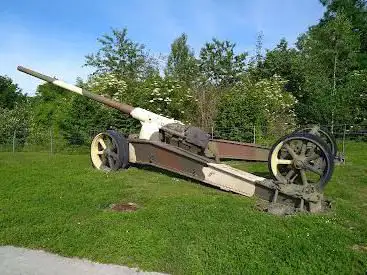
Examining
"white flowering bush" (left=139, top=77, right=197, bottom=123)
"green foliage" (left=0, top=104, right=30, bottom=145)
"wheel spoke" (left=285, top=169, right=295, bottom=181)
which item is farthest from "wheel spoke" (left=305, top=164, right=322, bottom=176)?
"green foliage" (left=0, top=104, right=30, bottom=145)

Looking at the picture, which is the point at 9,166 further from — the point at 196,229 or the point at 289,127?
the point at 289,127

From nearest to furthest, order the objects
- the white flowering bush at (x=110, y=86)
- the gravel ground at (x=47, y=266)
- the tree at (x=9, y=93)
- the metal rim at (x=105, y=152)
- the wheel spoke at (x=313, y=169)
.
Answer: the gravel ground at (x=47, y=266)
the wheel spoke at (x=313, y=169)
the metal rim at (x=105, y=152)
the white flowering bush at (x=110, y=86)
the tree at (x=9, y=93)

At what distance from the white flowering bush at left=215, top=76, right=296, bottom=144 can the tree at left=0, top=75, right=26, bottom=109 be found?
25539mm

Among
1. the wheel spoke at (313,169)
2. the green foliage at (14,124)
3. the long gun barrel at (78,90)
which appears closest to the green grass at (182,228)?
the wheel spoke at (313,169)

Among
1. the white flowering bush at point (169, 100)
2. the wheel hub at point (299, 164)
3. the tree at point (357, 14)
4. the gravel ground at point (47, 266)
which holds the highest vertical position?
the tree at point (357, 14)

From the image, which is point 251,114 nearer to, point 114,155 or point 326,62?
point 114,155

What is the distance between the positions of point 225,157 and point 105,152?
301cm

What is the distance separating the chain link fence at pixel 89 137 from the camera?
17.8m

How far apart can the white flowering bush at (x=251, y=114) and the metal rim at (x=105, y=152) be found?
7.43m

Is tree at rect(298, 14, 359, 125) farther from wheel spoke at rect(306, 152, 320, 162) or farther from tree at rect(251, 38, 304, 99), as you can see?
wheel spoke at rect(306, 152, 320, 162)

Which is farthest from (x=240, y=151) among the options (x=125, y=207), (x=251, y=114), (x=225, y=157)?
(x=251, y=114)

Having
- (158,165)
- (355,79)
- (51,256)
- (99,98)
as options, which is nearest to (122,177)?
(158,165)

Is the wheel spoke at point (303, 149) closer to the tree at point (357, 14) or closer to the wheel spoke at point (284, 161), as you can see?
the wheel spoke at point (284, 161)

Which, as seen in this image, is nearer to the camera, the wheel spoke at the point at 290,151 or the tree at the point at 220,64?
the wheel spoke at the point at 290,151
